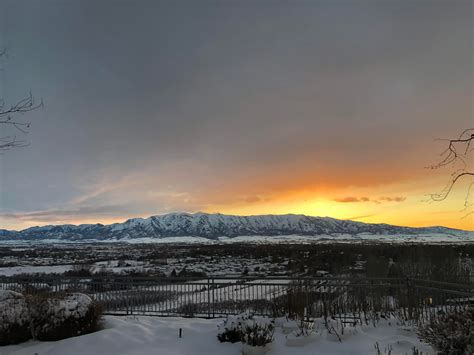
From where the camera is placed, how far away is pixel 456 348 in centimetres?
734

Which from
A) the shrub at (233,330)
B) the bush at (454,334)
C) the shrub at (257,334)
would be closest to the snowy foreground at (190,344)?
the shrub at (233,330)

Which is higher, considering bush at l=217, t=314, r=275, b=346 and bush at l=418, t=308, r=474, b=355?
bush at l=418, t=308, r=474, b=355

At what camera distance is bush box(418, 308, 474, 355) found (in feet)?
23.8

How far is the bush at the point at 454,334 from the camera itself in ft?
23.8

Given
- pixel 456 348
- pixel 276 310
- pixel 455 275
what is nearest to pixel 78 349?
pixel 276 310

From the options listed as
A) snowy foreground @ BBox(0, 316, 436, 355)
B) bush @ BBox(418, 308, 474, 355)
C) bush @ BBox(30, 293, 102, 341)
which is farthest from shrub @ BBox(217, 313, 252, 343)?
bush @ BBox(418, 308, 474, 355)

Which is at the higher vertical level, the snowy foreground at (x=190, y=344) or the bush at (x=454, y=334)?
the bush at (x=454, y=334)

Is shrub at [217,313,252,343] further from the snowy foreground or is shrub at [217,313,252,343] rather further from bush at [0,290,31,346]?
bush at [0,290,31,346]

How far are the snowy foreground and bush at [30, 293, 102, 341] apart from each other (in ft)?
1.14

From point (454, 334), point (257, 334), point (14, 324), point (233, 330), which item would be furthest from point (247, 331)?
point (14, 324)

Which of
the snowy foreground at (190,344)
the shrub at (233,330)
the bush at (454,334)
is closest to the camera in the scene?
the bush at (454,334)

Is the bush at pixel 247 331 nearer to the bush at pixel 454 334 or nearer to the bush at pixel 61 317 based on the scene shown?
the bush at pixel 454 334

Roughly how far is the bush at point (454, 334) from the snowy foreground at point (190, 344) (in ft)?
2.50

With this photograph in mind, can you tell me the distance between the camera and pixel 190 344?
10.1m
